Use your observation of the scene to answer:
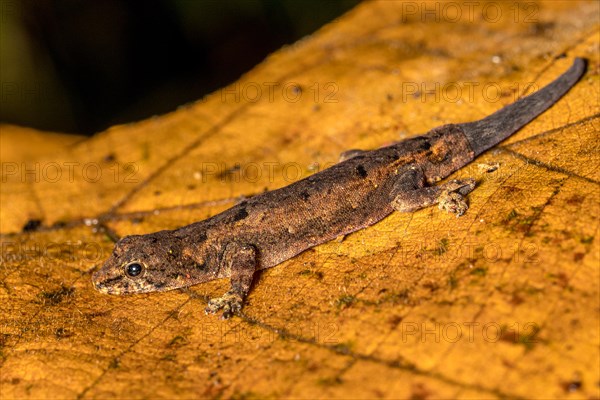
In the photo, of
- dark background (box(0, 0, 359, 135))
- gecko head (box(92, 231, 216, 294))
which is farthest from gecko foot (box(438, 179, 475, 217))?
dark background (box(0, 0, 359, 135))

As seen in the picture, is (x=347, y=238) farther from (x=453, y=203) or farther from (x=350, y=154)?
(x=350, y=154)

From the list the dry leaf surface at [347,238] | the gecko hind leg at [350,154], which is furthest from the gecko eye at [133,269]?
the gecko hind leg at [350,154]

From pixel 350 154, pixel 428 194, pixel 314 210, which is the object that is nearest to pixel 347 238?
pixel 314 210

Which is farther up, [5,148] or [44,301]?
[5,148]

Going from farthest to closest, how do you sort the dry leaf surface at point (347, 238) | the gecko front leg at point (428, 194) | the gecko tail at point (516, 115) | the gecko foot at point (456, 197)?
the gecko tail at point (516, 115)
the gecko front leg at point (428, 194)
the gecko foot at point (456, 197)
the dry leaf surface at point (347, 238)

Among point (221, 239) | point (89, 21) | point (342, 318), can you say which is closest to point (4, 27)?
point (89, 21)

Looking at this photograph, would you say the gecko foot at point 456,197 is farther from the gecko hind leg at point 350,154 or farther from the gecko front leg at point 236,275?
the gecko front leg at point 236,275

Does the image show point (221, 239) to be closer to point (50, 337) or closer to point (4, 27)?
point (50, 337)
